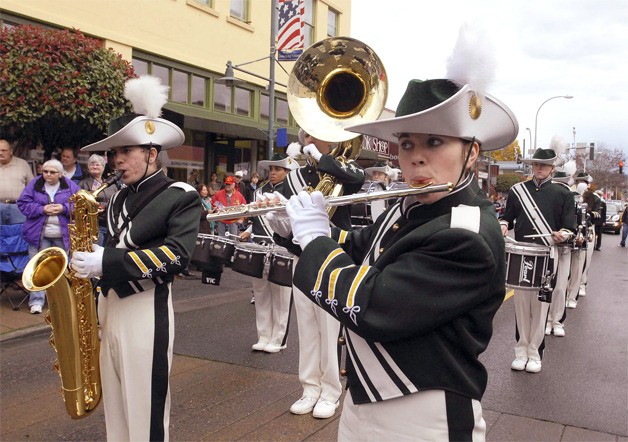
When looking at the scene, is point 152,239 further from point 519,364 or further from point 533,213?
point 533,213

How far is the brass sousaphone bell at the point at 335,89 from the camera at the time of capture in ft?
11.7

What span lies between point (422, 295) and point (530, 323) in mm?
4696

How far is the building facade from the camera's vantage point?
12.5 meters

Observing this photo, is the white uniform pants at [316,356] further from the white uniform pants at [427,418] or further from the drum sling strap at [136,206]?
the white uniform pants at [427,418]

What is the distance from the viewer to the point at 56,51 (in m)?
8.23

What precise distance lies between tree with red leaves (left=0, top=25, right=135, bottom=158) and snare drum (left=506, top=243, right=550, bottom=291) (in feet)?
20.2

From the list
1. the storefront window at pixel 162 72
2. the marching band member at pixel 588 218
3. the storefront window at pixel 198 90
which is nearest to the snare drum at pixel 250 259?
the marching band member at pixel 588 218

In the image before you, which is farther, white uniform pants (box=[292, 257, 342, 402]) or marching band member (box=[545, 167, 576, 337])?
marching band member (box=[545, 167, 576, 337])

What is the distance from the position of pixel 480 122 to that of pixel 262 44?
16726 mm

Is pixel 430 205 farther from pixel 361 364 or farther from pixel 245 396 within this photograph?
pixel 245 396

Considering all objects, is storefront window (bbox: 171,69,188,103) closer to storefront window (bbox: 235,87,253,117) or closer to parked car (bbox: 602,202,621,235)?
storefront window (bbox: 235,87,253,117)

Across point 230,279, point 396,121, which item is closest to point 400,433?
point 396,121

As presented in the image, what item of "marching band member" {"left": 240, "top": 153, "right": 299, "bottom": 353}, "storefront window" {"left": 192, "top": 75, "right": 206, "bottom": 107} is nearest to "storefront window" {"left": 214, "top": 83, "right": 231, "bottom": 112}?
"storefront window" {"left": 192, "top": 75, "right": 206, "bottom": 107}

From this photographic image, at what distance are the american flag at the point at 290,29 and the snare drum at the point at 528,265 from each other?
782 cm
